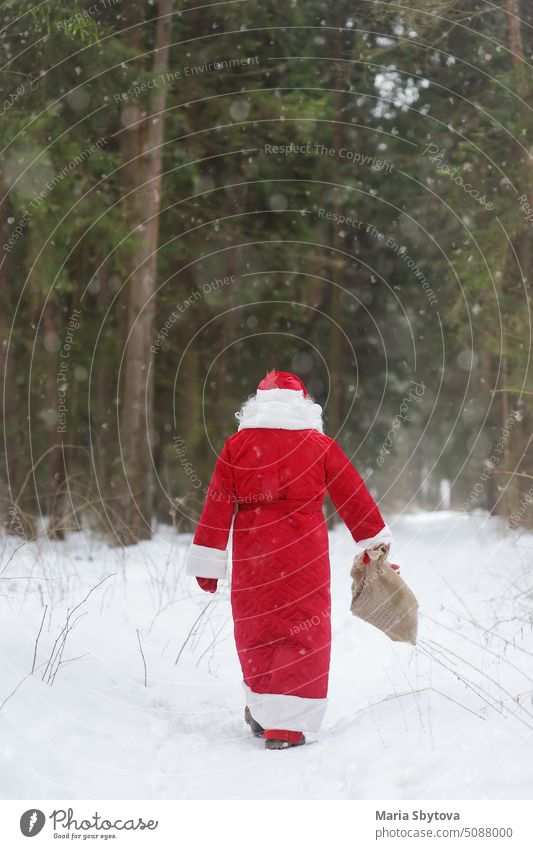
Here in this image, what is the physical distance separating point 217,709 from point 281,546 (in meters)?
1.54

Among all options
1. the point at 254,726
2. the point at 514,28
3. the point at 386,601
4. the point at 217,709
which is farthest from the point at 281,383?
the point at 514,28

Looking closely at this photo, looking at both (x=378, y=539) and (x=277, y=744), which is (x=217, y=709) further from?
(x=378, y=539)

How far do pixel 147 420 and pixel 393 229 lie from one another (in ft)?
19.1

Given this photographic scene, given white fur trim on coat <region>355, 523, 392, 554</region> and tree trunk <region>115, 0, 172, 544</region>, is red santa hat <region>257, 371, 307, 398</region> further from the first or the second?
tree trunk <region>115, 0, 172, 544</region>

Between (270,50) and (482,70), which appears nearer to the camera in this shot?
(482,70)

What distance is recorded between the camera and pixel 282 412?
4.81 meters

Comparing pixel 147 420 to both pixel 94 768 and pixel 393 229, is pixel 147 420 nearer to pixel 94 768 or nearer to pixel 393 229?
pixel 393 229

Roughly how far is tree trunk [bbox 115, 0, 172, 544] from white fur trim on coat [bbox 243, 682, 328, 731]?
21.2ft

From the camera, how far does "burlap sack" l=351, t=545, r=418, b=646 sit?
454 centimetres

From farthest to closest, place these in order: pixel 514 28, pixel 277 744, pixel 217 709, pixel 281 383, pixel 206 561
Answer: pixel 514 28 → pixel 217 709 → pixel 281 383 → pixel 206 561 → pixel 277 744

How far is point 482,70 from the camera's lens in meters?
11.4

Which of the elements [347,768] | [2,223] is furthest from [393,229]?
[347,768]

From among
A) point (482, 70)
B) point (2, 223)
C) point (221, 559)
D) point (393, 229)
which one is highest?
point (482, 70)

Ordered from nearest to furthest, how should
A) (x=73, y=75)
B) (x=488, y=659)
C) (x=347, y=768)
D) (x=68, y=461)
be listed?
1. (x=347, y=768)
2. (x=488, y=659)
3. (x=73, y=75)
4. (x=68, y=461)
